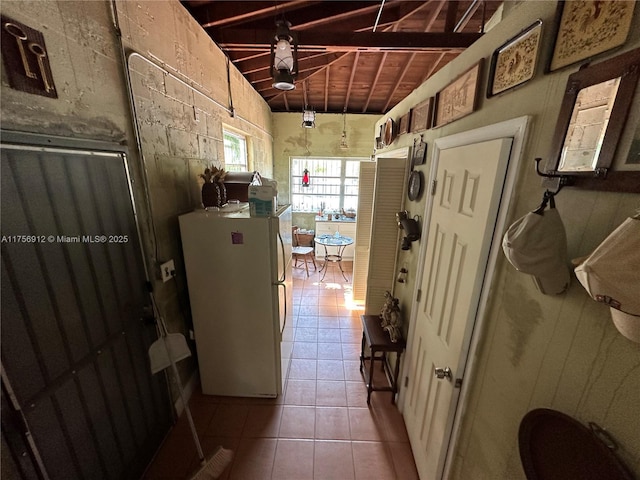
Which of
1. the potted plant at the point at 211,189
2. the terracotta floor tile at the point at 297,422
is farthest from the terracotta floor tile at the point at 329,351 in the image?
the potted plant at the point at 211,189

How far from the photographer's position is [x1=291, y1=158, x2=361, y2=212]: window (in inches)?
238

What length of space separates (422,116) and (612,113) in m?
1.49

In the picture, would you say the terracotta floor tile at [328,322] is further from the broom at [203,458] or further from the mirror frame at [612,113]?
the mirror frame at [612,113]

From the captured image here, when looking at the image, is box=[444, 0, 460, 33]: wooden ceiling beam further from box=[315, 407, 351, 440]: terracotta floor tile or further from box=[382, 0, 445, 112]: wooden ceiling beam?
box=[315, 407, 351, 440]: terracotta floor tile

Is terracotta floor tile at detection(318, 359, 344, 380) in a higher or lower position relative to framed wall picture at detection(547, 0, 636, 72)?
lower

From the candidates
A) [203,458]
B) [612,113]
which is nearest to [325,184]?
[203,458]

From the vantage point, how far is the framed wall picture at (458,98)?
1.24 meters

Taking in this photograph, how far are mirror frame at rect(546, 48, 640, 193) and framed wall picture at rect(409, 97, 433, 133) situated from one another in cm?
115

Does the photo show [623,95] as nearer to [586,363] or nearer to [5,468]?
[586,363]

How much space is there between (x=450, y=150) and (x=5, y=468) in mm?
2391

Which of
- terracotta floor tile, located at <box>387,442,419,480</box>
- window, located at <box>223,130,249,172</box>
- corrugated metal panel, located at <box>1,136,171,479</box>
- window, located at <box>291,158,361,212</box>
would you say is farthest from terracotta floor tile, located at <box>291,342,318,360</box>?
window, located at <box>291,158,361,212</box>

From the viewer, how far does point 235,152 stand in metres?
3.71

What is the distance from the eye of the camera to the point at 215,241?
183cm

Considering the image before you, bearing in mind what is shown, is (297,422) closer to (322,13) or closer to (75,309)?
(75,309)
